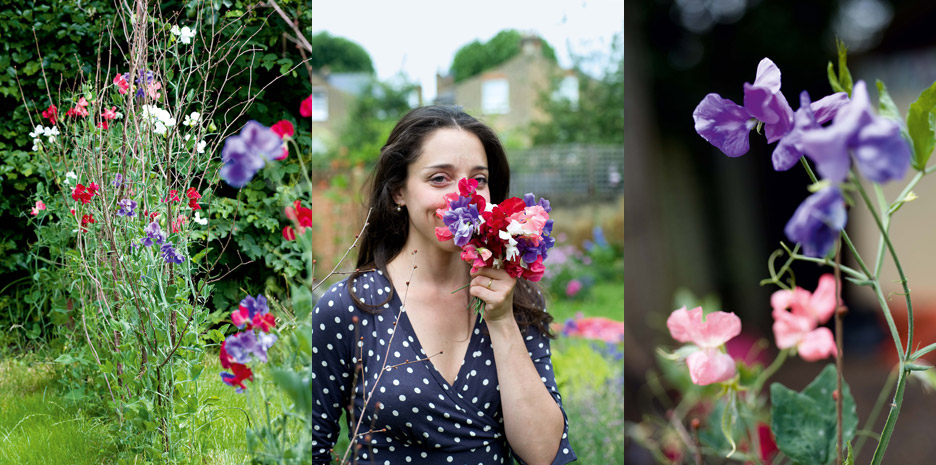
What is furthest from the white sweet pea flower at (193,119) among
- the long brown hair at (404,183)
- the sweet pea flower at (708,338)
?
the sweet pea flower at (708,338)

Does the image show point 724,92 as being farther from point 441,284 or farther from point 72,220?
point 72,220

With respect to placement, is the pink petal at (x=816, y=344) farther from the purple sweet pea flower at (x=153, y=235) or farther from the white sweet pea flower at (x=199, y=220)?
the purple sweet pea flower at (x=153, y=235)

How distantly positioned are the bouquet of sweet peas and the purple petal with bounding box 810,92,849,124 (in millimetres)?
451

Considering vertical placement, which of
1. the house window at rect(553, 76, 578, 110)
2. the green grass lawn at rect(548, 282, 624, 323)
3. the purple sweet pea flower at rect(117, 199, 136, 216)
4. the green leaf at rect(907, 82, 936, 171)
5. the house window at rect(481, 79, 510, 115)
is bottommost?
the green grass lawn at rect(548, 282, 624, 323)

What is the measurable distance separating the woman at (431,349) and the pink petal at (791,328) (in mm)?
463

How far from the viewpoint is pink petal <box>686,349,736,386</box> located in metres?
0.82

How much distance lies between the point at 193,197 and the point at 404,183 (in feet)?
2.42

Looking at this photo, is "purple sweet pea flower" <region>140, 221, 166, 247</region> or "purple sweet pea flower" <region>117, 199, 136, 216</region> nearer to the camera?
"purple sweet pea flower" <region>140, 221, 166, 247</region>

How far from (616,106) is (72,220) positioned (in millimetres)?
5632

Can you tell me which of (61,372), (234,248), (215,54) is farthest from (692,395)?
(61,372)

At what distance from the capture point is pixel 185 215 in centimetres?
190

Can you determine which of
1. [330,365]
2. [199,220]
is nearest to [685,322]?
[330,365]

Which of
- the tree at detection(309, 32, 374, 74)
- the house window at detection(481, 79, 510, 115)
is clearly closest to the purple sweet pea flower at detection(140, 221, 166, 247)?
the house window at detection(481, 79, 510, 115)

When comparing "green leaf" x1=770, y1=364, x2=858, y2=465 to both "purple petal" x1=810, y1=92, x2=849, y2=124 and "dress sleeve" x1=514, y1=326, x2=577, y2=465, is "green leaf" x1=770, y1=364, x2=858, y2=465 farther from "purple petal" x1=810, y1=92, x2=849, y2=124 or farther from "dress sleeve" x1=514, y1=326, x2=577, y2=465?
"dress sleeve" x1=514, y1=326, x2=577, y2=465
